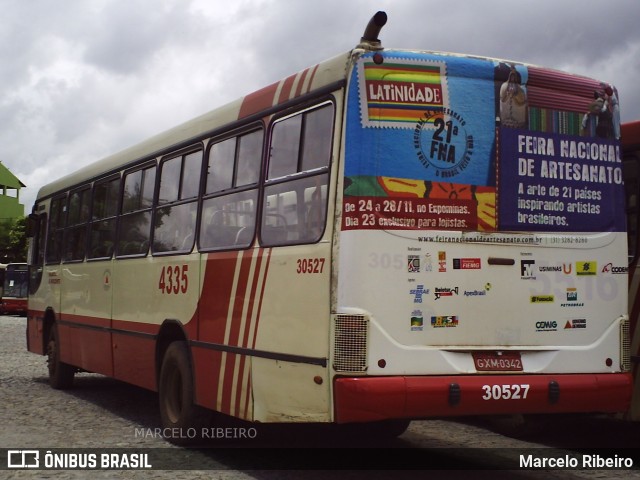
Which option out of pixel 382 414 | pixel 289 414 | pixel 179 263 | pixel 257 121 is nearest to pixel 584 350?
pixel 382 414

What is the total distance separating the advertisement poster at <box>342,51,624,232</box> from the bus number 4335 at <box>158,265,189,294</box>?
3.02 meters

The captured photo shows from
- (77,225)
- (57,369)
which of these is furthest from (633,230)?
(57,369)

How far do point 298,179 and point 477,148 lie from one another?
1.36 metres

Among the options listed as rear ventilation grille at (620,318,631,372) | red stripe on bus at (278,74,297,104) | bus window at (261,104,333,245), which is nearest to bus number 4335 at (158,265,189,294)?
bus window at (261,104,333,245)

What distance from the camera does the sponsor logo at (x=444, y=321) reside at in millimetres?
6923

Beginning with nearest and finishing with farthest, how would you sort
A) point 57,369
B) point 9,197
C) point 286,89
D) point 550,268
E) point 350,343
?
point 350,343, point 550,268, point 286,89, point 57,369, point 9,197

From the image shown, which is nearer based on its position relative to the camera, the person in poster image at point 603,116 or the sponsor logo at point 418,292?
the sponsor logo at point 418,292

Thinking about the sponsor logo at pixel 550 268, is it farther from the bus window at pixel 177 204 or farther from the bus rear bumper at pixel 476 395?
the bus window at pixel 177 204

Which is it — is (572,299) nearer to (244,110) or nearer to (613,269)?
(613,269)

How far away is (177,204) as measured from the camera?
384 inches

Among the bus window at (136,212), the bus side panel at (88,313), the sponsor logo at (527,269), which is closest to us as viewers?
the sponsor logo at (527,269)

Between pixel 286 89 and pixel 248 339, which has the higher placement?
pixel 286 89

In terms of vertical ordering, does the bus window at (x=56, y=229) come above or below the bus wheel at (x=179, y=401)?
above

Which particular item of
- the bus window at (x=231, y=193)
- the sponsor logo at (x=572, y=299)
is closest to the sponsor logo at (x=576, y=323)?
the sponsor logo at (x=572, y=299)
